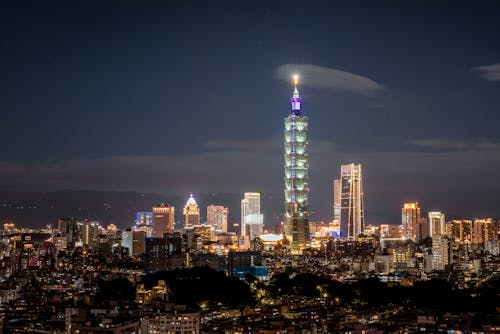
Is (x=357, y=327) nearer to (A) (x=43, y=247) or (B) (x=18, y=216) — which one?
(A) (x=43, y=247)

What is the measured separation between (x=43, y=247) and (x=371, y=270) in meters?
16.4

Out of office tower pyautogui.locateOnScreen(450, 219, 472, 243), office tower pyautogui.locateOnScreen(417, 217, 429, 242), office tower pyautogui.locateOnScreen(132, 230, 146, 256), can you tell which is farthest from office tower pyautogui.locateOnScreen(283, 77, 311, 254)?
office tower pyautogui.locateOnScreen(417, 217, 429, 242)

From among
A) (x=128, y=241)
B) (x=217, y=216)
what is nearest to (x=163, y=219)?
(x=217, y=216)

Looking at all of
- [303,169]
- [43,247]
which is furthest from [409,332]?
[303,169]

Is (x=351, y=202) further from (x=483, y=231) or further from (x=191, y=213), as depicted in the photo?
(x=191, y=213)

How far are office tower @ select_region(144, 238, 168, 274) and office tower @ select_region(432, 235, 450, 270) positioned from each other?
1314 cm

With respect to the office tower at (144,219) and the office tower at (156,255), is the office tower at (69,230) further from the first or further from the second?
the office tower at (156,255)

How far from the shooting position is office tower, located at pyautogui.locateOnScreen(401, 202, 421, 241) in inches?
2820

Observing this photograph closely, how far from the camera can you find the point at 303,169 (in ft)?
176

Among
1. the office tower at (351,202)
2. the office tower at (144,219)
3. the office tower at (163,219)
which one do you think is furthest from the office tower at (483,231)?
the office tower at (144,219)

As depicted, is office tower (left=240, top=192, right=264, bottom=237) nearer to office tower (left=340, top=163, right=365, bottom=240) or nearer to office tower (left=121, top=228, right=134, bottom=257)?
office tower (left=340, top=163, right=365, bottom=240)

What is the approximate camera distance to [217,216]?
270ft

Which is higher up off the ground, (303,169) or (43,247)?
(303,169)

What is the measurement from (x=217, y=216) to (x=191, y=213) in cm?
413
